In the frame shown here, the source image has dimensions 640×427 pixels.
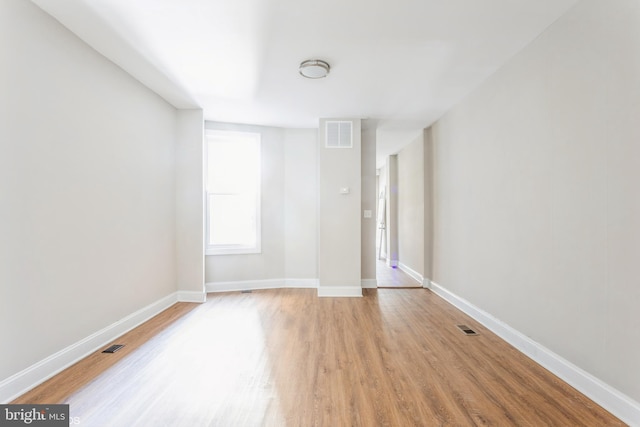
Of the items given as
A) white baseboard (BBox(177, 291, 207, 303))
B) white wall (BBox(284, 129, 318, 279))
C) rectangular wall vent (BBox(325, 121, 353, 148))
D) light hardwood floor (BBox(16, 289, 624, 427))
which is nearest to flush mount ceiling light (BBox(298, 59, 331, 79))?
rectangular wall vent (BBox(325, 121, 353, 148))

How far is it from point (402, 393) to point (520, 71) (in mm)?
2861

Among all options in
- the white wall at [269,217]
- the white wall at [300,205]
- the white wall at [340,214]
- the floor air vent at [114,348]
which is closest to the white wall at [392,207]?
the white wall at [300,205]

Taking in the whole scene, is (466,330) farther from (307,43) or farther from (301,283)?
(307,43)

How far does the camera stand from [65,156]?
2.32 meters

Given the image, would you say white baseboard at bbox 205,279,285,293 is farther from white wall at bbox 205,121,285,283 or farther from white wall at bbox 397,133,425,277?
white wall at bbox 397,133,425,277

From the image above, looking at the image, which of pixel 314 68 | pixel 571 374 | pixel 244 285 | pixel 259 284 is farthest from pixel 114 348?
pixel 571 374

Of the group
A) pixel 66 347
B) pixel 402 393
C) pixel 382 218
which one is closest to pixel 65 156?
pixel 66 347

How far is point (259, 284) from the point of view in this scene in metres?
4.84

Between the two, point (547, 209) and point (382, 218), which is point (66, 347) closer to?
point (547, 209)

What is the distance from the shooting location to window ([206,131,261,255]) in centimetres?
464

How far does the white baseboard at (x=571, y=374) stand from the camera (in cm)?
167

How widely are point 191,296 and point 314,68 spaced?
334 cm

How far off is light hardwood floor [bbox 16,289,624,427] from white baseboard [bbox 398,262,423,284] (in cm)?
196

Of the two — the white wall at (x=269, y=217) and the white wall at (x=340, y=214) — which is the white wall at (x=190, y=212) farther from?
the white wall at (x=340, y=214)
